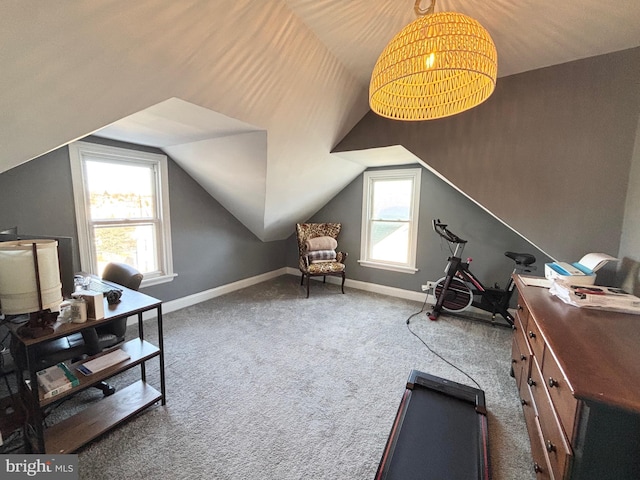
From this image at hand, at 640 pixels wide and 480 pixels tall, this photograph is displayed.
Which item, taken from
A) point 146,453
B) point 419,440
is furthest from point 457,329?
point 146,453

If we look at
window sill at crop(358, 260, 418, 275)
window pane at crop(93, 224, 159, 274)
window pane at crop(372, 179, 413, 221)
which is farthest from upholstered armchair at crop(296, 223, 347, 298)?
window pane at crop(93, 224, 159, 274)

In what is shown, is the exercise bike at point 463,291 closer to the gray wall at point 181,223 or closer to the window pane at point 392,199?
the window pane at point 392,199

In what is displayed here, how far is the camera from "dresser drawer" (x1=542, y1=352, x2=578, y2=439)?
2.99 feet

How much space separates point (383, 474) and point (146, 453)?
1.27 metres

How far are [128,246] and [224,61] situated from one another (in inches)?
93.2

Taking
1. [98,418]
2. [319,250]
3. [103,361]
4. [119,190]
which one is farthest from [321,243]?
[98,418]

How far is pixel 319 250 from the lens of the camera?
4168 mm

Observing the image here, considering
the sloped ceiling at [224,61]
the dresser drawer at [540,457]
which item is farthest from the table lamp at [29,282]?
the dresser drawer at [540,457]

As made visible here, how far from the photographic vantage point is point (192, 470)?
1.34m

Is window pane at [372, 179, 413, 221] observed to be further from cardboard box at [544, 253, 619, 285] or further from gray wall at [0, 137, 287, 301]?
cardboard box at [544, 253, 619, 285]

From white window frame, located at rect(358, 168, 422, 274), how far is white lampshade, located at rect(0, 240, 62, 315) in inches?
143

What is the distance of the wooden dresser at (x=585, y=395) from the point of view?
0.82 meters

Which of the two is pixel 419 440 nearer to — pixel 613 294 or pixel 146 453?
pixel 613 294

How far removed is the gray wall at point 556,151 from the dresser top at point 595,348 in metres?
0.96
